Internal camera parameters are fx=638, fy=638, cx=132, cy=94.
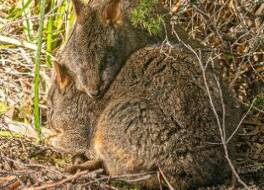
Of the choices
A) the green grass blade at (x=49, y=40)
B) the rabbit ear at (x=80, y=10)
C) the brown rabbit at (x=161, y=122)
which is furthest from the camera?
the green grass blade at (x=49, y=40)

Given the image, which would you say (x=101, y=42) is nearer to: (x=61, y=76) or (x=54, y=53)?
(x=61, y=76)

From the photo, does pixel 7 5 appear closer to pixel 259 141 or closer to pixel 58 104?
pixel 58 104

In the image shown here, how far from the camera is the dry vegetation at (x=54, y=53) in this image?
5.65 meters

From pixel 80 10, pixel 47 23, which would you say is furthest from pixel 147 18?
pixel 47 23

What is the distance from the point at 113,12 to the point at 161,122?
1.12 metres

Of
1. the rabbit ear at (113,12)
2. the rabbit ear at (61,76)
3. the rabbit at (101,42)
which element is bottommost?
the rabbit ear at (61,76)

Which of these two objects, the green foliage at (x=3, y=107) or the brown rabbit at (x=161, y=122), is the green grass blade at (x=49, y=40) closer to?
the green foliage at (x=3, y=107)

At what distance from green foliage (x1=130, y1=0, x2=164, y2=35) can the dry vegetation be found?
40cm

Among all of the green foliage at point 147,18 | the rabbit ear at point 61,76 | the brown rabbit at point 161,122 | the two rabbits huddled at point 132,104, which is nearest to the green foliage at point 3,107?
the two rabbits huddled at point 132,104

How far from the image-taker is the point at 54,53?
6.57 meters

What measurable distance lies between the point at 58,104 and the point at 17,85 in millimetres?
1174

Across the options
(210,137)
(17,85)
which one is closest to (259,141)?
(210,137)

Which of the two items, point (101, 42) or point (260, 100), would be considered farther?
point (260, 100)

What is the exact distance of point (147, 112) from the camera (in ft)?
15.5
